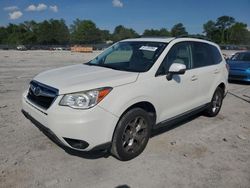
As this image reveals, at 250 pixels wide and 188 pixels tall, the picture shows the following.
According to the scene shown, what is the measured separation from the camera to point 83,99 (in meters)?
3.27

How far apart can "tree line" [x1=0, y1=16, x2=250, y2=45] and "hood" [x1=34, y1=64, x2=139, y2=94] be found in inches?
3867

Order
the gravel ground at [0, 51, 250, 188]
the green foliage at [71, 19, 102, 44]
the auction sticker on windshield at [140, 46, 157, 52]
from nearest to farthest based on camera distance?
the gravel ground at [0, 51, 250, 188] < the auction sticker on windshield at [140, 46, 157, 52] < the green foliage at [71, 19, 102, 44]

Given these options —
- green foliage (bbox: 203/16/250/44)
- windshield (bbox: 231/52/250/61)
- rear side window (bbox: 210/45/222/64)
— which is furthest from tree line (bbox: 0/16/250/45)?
rear side window (bbox: 210/45/222/64)

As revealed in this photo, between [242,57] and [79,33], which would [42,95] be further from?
[79,33]

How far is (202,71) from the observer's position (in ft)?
16.8

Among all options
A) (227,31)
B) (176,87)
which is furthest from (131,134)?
(227,31)

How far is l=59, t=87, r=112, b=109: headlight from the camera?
3248 mm

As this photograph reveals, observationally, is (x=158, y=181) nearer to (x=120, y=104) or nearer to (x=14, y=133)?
(x=120, y=104)

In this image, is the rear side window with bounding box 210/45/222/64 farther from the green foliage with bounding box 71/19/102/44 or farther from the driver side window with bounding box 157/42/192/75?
the green foliage with bounding box 71/19/102/44

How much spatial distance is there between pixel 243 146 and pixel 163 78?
1948 millimetres

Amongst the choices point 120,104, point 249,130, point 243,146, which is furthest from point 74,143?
point 249,130

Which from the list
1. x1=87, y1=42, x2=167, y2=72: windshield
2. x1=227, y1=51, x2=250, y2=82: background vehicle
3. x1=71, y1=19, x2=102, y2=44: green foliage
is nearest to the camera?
x1=87, y1=42, x2=167, y2=72: windshield

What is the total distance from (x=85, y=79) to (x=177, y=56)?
1.86 metres

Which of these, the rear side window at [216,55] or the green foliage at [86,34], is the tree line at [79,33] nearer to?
the green foliage at [86,34]
